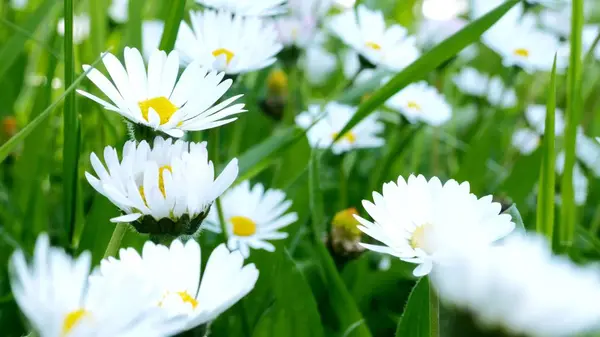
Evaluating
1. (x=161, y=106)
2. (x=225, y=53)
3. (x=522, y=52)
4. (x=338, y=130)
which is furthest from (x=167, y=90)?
(x=522, y=52)

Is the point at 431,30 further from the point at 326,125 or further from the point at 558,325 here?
the point at 558,325

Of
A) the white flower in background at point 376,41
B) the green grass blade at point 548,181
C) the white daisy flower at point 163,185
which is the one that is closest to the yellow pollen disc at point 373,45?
the white flower in background at point 376,41

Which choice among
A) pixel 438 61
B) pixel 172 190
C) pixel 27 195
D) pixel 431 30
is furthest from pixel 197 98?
pixel 431 30

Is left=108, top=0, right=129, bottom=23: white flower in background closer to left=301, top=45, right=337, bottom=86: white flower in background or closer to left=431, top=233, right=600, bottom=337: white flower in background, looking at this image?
left=301, top=45, right=337, bottom=86: white flower in background

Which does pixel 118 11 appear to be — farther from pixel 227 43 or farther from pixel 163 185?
pixel 163 185

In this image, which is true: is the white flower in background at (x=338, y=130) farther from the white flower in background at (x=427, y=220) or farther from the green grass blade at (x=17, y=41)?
the white flower in background at (x=427, y=220)
